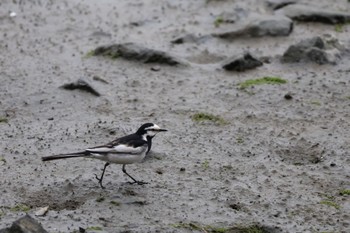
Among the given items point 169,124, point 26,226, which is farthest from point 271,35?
point 26,226

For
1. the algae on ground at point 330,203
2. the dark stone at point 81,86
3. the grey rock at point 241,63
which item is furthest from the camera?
the grey rock at point 241,63

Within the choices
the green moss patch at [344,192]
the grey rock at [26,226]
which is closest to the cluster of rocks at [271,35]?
the green moss patch at [344,192]

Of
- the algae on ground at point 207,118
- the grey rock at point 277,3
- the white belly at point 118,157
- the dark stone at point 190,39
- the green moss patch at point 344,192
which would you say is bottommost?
the algae on ground at point 207,118

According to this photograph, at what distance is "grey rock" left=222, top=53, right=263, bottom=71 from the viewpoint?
11758 mm

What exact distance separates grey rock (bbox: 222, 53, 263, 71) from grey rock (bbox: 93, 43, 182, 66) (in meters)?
0.75

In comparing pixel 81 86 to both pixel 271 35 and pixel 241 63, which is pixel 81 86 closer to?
pixel 241 63

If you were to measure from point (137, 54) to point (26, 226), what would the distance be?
221 inches

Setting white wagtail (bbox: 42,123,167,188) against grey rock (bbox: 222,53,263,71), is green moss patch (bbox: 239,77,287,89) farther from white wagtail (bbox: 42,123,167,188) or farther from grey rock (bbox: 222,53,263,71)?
white wagtail (bbox: 42,123,167,188)

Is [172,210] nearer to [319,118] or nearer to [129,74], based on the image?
[319,118]

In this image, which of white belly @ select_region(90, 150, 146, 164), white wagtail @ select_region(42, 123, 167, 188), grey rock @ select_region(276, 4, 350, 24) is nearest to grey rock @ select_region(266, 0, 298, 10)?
grey rock @ select_region(276, 4, 350, 24)

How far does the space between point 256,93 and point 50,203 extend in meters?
4.17

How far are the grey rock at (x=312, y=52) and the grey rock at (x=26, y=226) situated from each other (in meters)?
6.31

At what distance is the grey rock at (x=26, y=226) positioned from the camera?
22.2 ft

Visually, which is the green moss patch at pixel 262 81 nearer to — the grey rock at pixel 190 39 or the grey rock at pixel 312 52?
the grey rock at pixel 312 52
